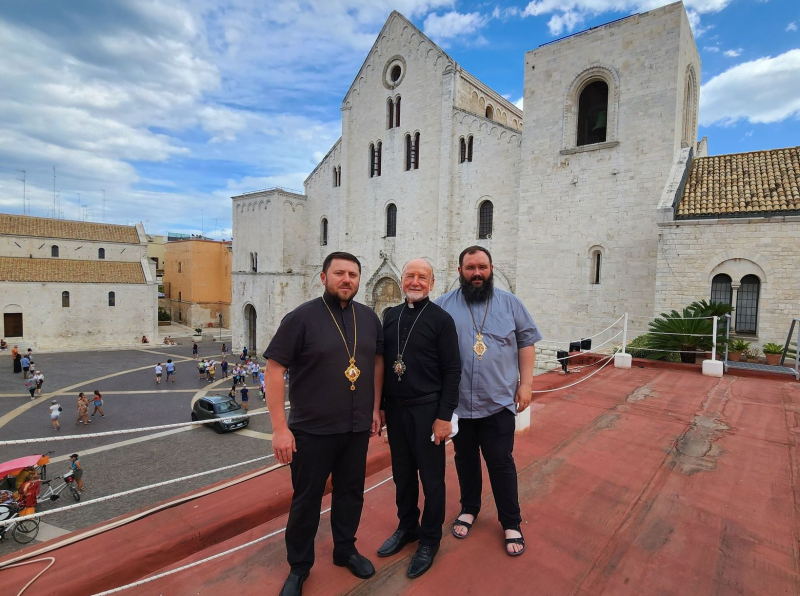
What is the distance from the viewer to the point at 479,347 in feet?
9.46

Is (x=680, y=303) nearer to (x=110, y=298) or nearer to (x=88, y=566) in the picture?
(x=88, y=566)

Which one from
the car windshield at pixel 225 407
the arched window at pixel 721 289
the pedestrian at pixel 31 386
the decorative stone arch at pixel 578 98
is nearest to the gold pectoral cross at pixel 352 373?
the arched window at pixel 721 289

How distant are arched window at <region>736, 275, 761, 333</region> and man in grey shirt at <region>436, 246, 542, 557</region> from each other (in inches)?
435

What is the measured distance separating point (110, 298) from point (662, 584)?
4013 cm

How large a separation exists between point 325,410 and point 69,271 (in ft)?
133

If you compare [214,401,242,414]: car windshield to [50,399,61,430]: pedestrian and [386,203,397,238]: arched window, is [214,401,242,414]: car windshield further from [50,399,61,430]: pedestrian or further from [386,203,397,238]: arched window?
[386,203,397,238]: arched window

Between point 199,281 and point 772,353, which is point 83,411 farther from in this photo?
point 199,281

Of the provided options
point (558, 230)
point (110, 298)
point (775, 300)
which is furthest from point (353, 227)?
point (110, 298)

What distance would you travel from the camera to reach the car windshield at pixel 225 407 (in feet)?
50.3

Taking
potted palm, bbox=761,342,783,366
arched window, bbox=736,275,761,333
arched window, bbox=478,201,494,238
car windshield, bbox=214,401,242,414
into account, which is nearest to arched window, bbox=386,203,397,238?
arched window, bbox=478,201,494,238

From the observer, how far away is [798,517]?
290cm

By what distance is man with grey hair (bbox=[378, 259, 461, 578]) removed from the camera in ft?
8.45

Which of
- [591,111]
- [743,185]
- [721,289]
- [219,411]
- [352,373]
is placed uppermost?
[591,111]

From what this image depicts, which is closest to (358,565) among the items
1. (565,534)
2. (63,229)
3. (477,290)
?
(565,534)
